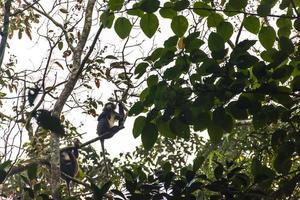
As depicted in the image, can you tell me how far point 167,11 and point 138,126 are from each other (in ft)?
1.41

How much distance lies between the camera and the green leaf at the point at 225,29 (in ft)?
5.41

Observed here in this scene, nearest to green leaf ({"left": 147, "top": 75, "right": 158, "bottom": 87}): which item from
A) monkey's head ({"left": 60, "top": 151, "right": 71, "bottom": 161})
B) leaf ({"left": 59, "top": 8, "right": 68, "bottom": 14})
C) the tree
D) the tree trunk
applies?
the tree

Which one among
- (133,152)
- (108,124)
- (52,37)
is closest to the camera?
(52,37)

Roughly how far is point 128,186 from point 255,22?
0.75 metres

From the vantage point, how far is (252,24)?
1659 millimetres

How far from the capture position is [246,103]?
1.54 meters

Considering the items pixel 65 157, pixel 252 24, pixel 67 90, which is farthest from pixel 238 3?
pixel 65 157

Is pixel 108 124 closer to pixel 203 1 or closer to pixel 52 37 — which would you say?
pixel 52 37

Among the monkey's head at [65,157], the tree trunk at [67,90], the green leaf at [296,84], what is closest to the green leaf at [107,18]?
the green leaf at [296,84]

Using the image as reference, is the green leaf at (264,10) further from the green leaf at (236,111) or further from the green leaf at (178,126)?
the green leaf at (178,126)

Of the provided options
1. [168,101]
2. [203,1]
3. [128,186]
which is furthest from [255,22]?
[128,186]

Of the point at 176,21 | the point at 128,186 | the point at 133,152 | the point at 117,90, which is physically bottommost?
the point at 128,186

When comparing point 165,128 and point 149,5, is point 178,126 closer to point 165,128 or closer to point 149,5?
point 165,128

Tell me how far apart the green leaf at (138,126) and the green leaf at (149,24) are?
1.00ft
